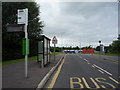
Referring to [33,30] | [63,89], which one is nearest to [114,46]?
[33,30]

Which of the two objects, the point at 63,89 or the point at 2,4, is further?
the point at 2,4

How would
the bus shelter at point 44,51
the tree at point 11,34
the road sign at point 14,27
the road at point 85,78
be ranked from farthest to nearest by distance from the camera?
the tree at point 11,34 → the bus shelter at point 44,51 → the road sign at point 14,27 → the road at point 85,78

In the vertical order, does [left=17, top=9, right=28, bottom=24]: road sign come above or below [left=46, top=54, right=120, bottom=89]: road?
above

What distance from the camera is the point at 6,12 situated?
1947 centimetres

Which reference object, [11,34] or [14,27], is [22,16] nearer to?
[14,27]

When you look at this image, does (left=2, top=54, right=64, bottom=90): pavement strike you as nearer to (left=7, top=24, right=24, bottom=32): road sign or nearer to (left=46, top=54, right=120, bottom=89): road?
(left=46, top=54, right=120, bottom=89): road

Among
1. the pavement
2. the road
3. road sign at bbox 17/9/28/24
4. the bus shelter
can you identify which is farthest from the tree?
road sign at bbox 17/9/28/24

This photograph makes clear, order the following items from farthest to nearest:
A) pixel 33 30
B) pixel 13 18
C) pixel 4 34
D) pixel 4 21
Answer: pixel 33 30 < pixel 13 18 < pixel 4 21 < pixel 4 34

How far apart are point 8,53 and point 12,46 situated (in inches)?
75.5

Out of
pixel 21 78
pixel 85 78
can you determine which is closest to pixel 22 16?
pixel 21 78

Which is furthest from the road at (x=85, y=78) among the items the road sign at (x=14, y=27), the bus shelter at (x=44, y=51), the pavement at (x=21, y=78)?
the road sign at (x=14, y=27)

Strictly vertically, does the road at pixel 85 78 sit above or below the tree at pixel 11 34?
below

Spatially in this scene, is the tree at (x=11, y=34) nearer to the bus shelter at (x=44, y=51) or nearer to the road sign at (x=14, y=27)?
the bus shelter at (x=44, y=51)

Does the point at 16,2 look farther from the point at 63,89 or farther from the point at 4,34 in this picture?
the point at 63,89
